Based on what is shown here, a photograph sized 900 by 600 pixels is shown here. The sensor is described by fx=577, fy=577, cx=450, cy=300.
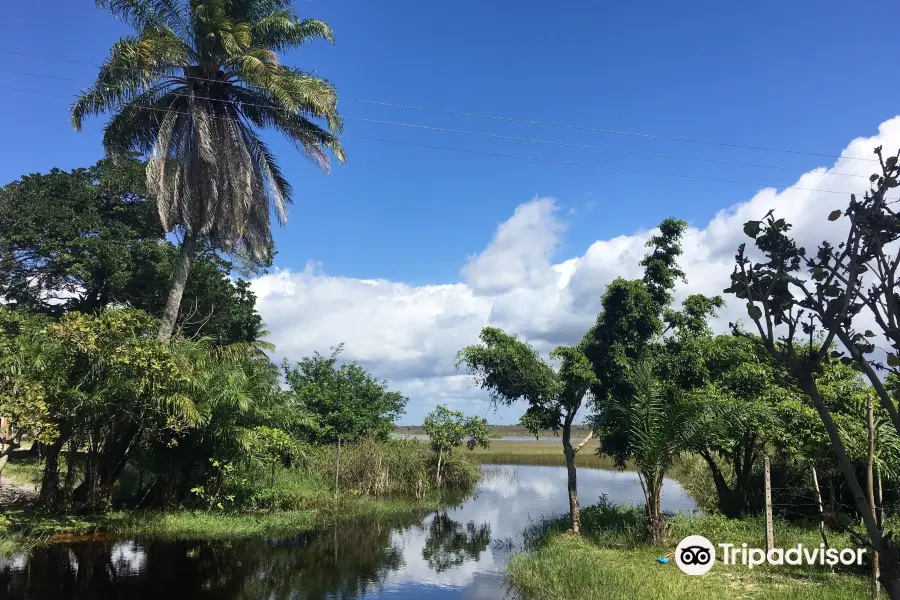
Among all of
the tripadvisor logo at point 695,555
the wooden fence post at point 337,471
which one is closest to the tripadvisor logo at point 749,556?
the tripadvisor logo at point 695,555

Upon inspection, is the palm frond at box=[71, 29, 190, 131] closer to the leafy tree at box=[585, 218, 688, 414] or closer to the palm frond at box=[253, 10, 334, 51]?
the palm frond at box=[253, 10, 334, 51]

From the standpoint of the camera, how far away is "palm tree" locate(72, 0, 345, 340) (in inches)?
565

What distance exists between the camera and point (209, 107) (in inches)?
602

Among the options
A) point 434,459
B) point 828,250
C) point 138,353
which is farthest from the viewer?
point 434,459

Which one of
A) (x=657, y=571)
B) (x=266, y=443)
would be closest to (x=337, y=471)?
(x=266, y=443)

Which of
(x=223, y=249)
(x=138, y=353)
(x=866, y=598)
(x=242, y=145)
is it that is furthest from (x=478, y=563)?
(x=242, y=145)

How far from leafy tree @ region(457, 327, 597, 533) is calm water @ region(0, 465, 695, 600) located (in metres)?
3.13

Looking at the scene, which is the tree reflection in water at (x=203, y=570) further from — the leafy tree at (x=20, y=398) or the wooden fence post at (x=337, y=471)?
the wooden fence post at (x=337, y=471)

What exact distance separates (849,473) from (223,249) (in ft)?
53.7

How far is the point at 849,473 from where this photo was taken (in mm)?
2201

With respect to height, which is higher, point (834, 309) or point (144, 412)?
point (834, 309)

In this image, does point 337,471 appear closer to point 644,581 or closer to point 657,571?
point 657,571

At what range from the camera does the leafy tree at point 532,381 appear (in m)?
13.1

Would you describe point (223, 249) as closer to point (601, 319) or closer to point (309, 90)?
point (309, 90)
